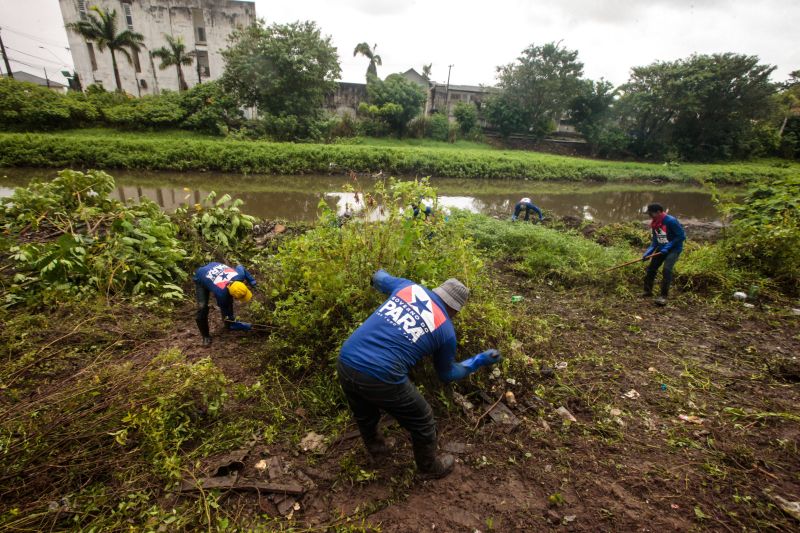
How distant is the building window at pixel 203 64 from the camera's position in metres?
29.0

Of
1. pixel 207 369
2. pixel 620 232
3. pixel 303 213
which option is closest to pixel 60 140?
pixel 303 213

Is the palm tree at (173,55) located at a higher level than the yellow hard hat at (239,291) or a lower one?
higher

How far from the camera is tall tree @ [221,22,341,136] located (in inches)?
827

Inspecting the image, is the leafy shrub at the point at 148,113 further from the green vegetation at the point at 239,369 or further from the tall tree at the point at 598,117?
the tall tree at the point at 598,117

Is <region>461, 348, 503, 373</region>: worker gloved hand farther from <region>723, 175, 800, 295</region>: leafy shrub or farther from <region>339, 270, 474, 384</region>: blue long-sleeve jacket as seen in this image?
<region>723, 175, 800, 295</region>: leafy shrub

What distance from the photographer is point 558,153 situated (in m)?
32.1

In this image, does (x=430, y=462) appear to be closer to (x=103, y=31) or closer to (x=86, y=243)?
(x=86, y=243)

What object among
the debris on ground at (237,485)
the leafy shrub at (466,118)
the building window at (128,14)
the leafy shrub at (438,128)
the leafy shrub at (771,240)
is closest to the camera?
the debris on ground at (237,485)

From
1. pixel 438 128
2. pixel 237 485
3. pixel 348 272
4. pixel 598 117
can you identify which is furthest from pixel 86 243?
pixel 598 117

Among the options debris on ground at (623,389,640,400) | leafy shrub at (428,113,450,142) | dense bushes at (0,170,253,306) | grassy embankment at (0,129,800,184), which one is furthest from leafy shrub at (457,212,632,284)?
leafy shrub at (428,113,450,142)

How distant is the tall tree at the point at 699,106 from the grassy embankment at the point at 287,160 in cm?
507

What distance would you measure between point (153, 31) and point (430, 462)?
124ft

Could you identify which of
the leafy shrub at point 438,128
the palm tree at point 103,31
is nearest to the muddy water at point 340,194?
the leafy shrub at point 438,128

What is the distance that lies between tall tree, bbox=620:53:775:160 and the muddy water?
503 inches
